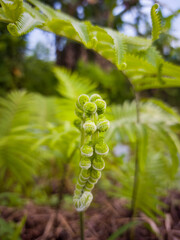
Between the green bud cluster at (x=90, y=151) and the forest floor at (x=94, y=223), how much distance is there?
19.5 inches

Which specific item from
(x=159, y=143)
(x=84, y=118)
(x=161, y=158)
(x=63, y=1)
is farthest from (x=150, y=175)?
(x=63, y=1)

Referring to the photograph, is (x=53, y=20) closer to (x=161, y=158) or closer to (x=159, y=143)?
(x=161, y=158)

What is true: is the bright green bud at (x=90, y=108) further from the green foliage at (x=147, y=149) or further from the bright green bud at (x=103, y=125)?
the green foliage at (x=147, y=149)

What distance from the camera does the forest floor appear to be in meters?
0.94

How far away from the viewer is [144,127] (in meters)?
0.88

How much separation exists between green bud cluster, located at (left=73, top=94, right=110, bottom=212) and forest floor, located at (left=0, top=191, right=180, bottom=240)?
495 mm

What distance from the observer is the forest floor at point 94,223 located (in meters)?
0.94

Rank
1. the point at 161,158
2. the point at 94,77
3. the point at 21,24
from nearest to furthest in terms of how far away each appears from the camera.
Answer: the point at 21,24 < the point at 161,158 < the point at 94,77

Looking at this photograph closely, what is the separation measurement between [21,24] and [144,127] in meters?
0.67

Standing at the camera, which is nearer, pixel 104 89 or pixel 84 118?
pixel 84 118

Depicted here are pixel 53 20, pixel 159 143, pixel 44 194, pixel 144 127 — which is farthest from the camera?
pixel 159 143

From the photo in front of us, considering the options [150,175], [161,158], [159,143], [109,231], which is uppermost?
[159,143]

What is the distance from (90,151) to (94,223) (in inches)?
34.1

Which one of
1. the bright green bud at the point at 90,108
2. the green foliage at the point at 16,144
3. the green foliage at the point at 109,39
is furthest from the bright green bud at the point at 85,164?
the green foliage at the point at 16,144
